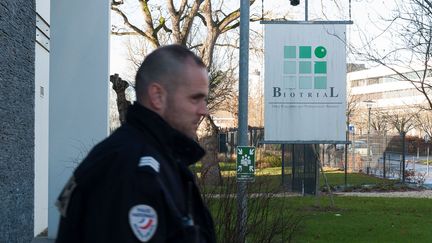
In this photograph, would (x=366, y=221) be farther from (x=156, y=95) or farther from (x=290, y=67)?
(x=156, y=95)

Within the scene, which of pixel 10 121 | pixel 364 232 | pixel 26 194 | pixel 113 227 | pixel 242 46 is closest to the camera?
pixel 113 227

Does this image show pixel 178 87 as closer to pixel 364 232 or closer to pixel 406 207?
pixel 364 232

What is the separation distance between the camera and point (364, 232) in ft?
40.1

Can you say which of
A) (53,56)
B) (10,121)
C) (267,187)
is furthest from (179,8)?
(10,121)

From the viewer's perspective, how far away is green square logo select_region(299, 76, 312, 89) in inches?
555

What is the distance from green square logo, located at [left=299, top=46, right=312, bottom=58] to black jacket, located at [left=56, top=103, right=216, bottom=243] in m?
12.1

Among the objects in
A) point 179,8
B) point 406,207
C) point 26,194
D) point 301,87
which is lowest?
point 406,207

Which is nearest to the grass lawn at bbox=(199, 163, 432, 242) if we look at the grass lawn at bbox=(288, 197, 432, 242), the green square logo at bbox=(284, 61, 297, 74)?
the grass lawn at bbox=(288, 197, 432, 242)

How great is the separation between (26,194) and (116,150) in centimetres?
528

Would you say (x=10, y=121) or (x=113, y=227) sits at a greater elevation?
(x=10, y=121)

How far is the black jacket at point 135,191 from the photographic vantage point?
74.2 inches

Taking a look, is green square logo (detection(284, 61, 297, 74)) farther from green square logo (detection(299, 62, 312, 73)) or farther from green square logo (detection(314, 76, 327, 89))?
green square logo (detection(314, 76, 327, 89))

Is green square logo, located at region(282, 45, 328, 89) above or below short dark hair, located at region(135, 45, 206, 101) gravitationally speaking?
above

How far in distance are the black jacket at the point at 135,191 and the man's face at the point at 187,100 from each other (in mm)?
39
